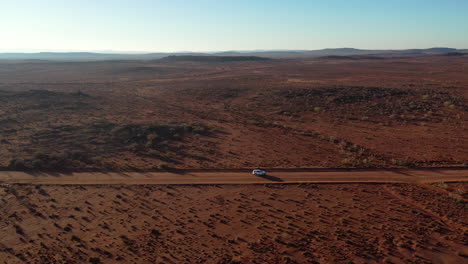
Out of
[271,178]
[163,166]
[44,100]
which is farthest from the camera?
[44,100]

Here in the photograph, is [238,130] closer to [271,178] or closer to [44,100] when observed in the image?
[271,178]

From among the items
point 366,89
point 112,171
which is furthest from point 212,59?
point 112,171

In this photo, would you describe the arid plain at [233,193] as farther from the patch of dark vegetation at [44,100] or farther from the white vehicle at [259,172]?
the white vehicle at [259,172]

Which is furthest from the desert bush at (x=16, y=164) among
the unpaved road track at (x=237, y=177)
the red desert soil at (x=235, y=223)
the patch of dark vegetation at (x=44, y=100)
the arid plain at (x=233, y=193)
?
the patch of dark vegetation at (x=44, y=100)

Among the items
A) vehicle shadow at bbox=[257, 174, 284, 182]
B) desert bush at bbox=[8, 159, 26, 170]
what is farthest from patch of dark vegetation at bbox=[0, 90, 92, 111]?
vehicle shadow at bbox=[257, 174, 284, 182]

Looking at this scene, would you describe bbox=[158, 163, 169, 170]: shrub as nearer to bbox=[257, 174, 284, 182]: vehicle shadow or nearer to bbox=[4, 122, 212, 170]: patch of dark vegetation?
bbox=[4, 122, 212, 170]: patch of dark vegetation

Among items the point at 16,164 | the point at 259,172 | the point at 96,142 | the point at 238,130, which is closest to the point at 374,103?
the point at 238,130
